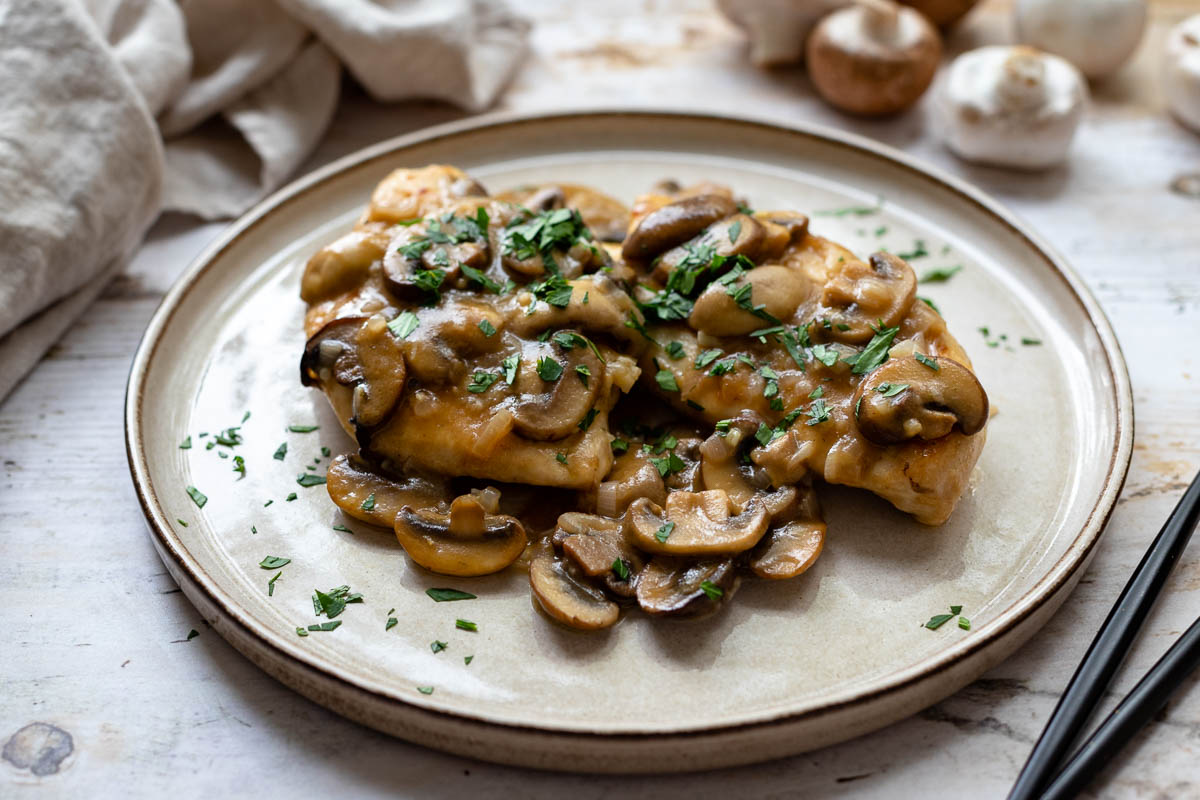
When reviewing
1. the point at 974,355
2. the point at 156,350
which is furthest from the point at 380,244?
the point at 974,355

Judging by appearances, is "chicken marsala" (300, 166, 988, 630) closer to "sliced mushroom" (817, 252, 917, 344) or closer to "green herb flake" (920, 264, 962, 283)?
"sliced mushroom" (817, 252, 917, 344)

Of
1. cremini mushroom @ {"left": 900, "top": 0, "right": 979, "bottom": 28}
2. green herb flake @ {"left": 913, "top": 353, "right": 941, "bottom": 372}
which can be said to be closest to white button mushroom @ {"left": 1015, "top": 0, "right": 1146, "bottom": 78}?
cremini mushroom @ {"left": 900, "top": 0, "right": 979, "bottom": 28}

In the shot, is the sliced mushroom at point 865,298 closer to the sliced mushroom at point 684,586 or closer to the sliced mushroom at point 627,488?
the sliced mushroom at point 627,488

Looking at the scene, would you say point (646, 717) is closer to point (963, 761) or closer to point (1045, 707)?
point (963, 761)

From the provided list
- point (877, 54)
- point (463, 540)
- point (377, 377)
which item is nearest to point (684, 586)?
point (463, 540)

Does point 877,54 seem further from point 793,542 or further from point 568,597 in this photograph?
point 568,597

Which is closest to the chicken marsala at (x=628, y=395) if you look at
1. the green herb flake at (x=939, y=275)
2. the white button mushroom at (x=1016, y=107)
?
the green herb flake at (x=939, y=275)
